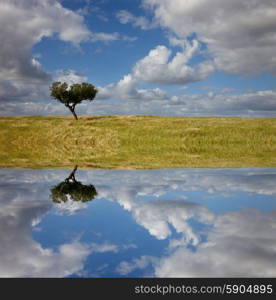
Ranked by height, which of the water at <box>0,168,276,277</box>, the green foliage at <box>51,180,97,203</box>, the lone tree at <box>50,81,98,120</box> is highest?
the lone tree at <box>50,81,98,120</box>

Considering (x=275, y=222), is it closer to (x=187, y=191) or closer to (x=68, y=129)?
(x=187, y=191)

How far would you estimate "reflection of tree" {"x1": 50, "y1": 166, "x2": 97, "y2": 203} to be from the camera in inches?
539

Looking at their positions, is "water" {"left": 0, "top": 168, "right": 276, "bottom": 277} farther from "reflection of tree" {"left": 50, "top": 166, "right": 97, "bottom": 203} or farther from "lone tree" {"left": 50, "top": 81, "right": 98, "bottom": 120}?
"lone tree" {"left": 50, "top": 81, "right": 98, "bottom": 120}

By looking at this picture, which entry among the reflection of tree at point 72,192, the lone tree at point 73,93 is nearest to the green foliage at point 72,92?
the lone tree at point 73,93

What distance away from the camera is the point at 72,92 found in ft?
300

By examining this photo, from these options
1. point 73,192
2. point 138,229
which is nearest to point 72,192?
point 73,192

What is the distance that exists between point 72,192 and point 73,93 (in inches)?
3135

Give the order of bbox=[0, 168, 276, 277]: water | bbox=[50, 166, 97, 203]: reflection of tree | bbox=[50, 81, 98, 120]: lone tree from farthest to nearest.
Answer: bbox=[50, 81, 98, 120]: lone tree < bbox=[50, 166, 97, 203]: reflection of tree < bbox=[0, 168, 276, 277]: water

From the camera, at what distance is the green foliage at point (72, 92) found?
90.4 metres

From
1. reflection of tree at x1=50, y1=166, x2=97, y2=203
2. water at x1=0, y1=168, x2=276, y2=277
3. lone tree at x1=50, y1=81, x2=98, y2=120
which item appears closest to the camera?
water at x1=0, y1=168, x2=276, y2=277

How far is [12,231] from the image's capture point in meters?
9.69

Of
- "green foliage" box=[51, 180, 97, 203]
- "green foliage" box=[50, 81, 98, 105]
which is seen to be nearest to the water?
"green foliage" box=[51, 180, 97, 203]

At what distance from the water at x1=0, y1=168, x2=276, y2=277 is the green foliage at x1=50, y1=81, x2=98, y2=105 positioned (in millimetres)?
76353
